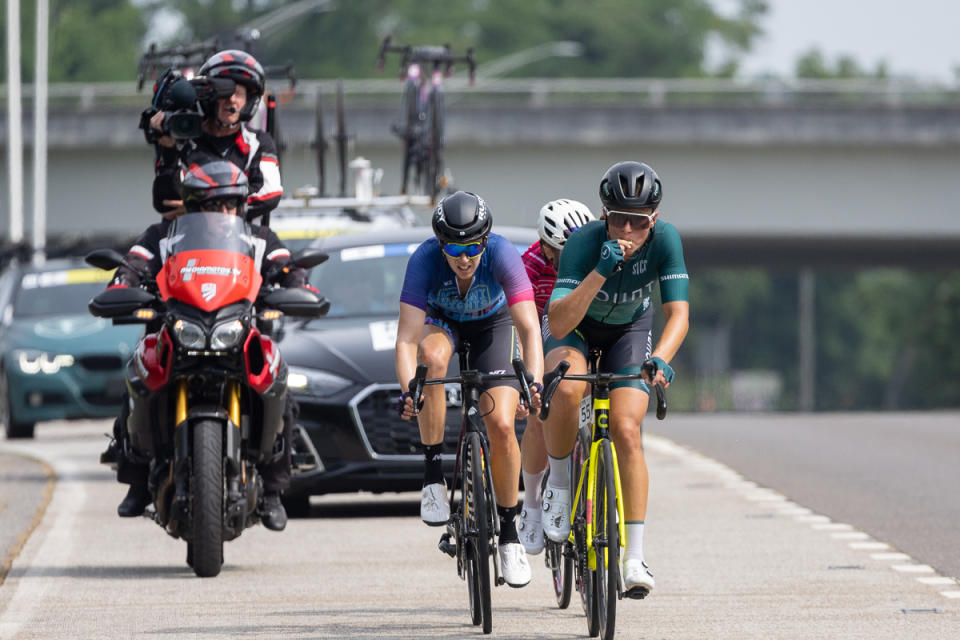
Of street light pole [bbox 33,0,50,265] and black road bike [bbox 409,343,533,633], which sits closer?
black road bike [bbox 409,343,533,633]

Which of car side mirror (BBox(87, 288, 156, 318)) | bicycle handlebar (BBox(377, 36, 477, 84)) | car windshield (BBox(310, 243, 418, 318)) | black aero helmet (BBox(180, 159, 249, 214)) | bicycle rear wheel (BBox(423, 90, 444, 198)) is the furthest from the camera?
bicycle handlebar (BBox(377, 36, 477, 84))

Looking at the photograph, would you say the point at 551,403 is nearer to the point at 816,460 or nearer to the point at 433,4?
the point at 816,460

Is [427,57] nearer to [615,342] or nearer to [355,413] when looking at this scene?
[355,413]

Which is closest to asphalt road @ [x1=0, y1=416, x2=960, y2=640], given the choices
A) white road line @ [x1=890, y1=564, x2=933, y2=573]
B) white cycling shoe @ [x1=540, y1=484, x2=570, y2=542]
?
white road line @ [x1=890, y1=564, x2=933, y2=573]

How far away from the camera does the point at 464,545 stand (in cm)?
938

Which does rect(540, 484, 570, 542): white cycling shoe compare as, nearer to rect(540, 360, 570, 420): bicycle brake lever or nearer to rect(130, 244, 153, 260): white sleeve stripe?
rect(540, 360, 570, 420): bicycle brake lever

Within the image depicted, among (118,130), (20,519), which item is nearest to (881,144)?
(118,130)

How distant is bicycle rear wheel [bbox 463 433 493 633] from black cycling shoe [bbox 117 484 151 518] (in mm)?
2302

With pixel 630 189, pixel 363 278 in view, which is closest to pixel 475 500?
pixel 630 189

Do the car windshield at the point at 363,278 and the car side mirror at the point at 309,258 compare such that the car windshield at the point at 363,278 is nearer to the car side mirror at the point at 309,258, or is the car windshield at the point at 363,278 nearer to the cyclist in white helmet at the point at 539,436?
the car side mirror at the point at 309,258

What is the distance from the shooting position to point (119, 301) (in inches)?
418

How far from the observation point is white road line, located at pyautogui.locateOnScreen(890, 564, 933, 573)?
1139 cm

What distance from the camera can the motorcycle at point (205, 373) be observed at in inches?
417

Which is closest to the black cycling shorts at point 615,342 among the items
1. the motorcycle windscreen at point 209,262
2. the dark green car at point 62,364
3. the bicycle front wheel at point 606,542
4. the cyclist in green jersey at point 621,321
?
the cyclist in green jersey at point 621,321
